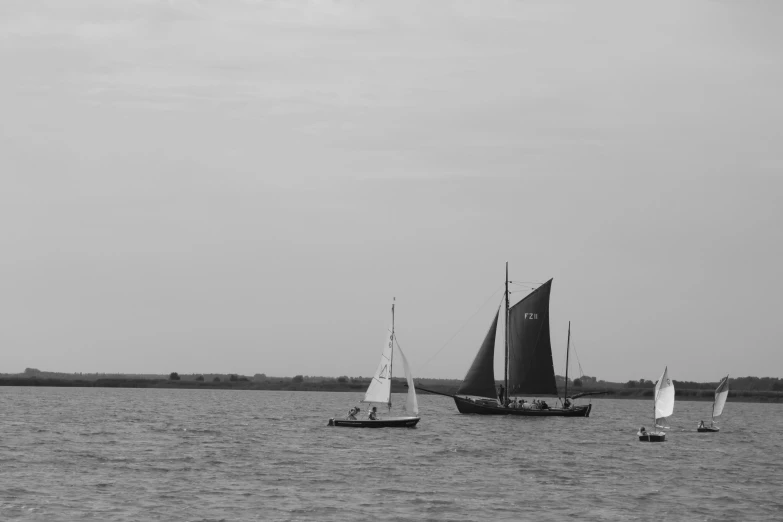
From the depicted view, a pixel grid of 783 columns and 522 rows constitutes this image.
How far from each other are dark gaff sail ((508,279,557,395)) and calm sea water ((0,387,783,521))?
18.7 meters

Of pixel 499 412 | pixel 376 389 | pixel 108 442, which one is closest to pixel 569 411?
pixel 499 412

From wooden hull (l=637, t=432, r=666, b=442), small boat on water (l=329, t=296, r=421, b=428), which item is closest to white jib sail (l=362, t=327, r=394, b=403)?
small boat on water (l=329, t=296, r=421, b=428)

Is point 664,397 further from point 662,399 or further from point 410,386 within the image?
point 410,386

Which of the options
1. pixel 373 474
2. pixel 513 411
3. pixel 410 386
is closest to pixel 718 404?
pixel 513 411

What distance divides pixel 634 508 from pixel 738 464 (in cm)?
2609

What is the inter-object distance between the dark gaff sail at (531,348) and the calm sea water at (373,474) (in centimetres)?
1874

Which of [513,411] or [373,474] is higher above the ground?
[513,411]

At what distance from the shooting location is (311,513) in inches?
1727

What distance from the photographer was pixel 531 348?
117750mm

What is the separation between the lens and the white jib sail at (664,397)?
302 feet

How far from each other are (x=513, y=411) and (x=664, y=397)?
30.9 metres

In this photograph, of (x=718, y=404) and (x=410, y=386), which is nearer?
(x=410, y=386)

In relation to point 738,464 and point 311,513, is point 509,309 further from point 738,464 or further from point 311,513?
point 311,513

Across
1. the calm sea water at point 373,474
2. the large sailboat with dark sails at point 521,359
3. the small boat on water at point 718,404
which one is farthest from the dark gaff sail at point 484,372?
the small boat on water at point 718,404
